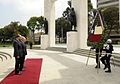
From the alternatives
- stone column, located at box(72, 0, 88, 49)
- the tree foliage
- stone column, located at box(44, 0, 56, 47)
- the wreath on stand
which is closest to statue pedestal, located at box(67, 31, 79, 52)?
stone column, located at box(72, 0, 88, 49)

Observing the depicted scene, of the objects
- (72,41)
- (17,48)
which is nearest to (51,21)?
(72,41)

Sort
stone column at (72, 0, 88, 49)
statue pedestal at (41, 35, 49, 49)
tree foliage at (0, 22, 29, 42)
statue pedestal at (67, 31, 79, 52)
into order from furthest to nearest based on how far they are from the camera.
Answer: tree foliage at (0, 22, 29, 42) < statue pedestal at (41, 35, 49, 49) < statue pedestal at (67, 31, 79, 52) < stone column at (72, 0, 88, 49)

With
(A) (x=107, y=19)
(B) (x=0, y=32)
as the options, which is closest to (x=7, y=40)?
(B) (x=0, y=32)

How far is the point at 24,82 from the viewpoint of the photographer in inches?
332

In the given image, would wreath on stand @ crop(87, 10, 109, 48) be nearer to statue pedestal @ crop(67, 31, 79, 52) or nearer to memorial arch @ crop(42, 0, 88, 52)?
memorial arch @ crop(42, 0, 88, 52)

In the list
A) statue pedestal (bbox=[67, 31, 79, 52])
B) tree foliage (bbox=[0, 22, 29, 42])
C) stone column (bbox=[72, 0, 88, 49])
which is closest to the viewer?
stone column (bbox=[72, 0, 88, 49])

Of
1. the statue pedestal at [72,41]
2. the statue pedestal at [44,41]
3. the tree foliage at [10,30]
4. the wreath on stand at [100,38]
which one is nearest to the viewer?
the wreath on stand at [100,38]

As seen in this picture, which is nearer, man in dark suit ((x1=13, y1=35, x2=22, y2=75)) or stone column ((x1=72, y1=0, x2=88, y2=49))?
man in dark suit ((x1=13, y1=35, x2=22, y2=75))

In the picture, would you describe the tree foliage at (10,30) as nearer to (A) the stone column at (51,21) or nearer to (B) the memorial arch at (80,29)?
(A) the stone column at (51,21)

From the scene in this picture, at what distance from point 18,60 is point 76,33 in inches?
516

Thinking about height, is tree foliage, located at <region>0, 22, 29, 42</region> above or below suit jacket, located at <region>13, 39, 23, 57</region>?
above

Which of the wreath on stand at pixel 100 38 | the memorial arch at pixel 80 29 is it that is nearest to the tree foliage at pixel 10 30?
the memorial arch at pixel 80 29

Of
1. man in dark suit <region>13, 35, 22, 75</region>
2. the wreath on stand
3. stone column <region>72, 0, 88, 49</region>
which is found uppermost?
stone column <region>72, 0, 88, 49</region>

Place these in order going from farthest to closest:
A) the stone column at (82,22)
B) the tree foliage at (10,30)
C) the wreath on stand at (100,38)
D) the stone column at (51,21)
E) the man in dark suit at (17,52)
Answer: the tree foliage at (10,30) < the stone column at (51,21) < the stone column at (82,22) < the wreath on stand at (100,38) < the man in dark suit at (17,52)
